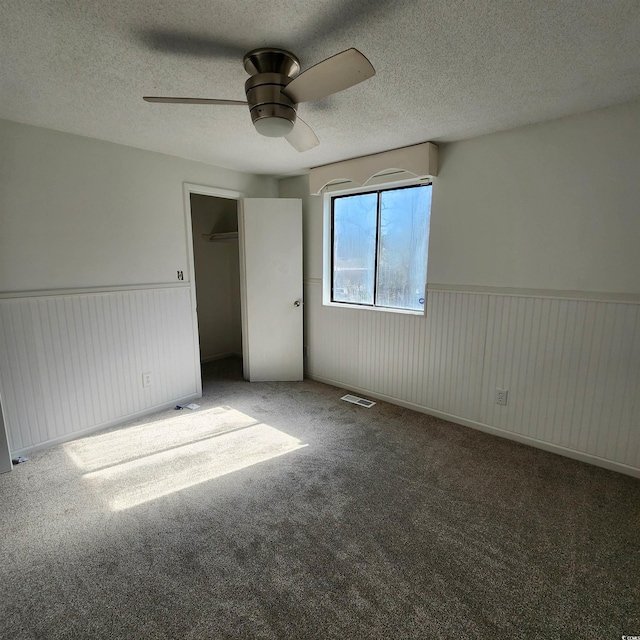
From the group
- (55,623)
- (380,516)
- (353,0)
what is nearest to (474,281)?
(380,516)

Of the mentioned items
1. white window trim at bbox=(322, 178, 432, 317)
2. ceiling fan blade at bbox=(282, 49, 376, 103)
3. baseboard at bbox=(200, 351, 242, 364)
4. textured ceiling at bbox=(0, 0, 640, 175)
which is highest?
textured ceiling at bbox=(0, 0, 640, 175)

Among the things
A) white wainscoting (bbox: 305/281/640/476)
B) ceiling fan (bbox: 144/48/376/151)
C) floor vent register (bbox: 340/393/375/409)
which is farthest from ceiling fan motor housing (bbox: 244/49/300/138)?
floor vent register (bbox: 340/393/375/409)

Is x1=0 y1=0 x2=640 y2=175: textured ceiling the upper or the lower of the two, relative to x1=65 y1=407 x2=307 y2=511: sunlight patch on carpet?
upper

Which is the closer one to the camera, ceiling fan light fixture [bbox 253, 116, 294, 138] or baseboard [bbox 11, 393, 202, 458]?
ceiling fan light fixture [bbox 253, 116, 294, 138]

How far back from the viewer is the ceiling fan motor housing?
1.61m

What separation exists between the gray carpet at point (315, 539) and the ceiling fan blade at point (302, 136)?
6.75 feet

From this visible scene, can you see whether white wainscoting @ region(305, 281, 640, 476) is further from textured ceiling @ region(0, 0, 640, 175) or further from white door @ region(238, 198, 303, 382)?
textured ceiling @ region(0, 0, 640, 175)

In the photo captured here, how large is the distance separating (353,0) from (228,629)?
7.79 ft

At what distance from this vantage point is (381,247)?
136 inches

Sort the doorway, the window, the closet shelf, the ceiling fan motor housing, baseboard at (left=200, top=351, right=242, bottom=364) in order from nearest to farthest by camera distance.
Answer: the ceiling fan motor housing < the window < the closet shelf < the doorway < baseboard at (left=200, top=351, right=242, bottom=364)

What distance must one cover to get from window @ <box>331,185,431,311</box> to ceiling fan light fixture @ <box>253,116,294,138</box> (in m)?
Answer: 1.71

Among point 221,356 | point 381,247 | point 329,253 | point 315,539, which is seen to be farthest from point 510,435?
point 221,356

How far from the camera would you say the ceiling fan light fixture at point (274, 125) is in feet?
5.49

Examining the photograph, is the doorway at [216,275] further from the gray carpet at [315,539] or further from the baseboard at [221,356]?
the gray carpet at [315,539]
